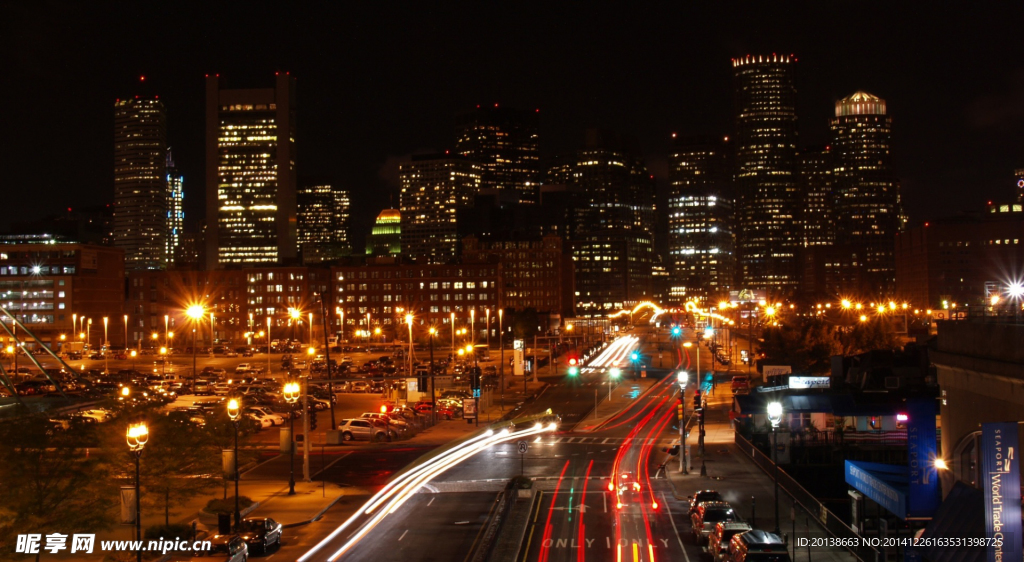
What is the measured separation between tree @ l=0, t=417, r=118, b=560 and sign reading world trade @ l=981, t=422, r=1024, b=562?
24.3m

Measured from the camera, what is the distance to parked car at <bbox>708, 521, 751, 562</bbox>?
87.1 feet

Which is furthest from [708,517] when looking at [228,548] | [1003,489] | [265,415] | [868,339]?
[868,339]

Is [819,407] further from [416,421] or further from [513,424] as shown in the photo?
[416,421]

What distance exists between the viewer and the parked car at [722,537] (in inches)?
1045

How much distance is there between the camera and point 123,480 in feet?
101

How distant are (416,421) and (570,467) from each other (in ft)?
66.8

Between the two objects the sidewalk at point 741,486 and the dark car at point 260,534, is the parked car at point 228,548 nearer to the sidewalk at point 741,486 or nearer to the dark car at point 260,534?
the dark car at point 260,534

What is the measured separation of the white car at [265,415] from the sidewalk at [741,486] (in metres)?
29.4

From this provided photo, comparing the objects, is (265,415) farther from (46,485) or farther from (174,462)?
(46,485)

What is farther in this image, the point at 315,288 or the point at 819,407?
the point at 315,288

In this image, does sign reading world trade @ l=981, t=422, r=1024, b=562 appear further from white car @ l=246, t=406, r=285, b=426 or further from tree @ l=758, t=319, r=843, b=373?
tree @ l=758, t=319, r=843, b=373

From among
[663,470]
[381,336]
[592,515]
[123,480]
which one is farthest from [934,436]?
[381,336]

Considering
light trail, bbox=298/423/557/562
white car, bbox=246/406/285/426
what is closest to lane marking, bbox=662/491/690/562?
light trail, bbox=298/423/557/562

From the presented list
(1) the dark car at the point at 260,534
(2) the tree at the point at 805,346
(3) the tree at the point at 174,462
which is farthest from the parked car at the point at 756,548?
(2) the tree at the point at 805,346
